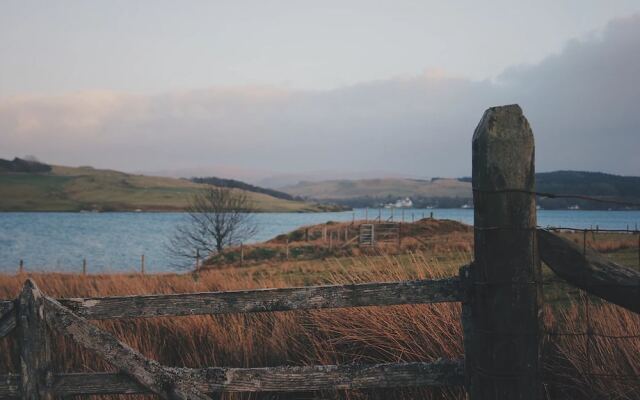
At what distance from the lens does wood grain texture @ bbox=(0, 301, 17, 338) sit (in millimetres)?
3576

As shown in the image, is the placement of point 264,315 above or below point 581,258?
below

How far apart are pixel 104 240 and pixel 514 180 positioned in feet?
307

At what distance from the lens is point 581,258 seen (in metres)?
3.22

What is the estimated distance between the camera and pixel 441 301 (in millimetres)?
3504

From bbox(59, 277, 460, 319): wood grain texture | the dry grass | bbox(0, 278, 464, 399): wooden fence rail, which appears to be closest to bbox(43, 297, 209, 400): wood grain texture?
bbox(0, 278, 464, 399): wooden fence rail

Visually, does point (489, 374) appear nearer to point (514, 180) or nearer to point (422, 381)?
point (422, 381)

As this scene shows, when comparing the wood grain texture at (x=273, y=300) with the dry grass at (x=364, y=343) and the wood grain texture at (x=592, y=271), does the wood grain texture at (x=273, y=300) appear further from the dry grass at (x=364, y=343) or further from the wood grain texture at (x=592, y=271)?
the dry grass at (x=364, y=343)

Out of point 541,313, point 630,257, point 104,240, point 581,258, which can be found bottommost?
point 104,240

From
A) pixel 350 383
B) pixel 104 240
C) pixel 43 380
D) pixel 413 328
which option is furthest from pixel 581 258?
pixel 104 240

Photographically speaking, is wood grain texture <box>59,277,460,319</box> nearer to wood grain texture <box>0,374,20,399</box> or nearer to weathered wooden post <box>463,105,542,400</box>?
weathered wooden post <box>463,105,542,400</box>

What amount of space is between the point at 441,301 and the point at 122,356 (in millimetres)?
2057

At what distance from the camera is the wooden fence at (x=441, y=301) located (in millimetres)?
3191

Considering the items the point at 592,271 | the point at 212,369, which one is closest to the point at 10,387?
the point at 212,369

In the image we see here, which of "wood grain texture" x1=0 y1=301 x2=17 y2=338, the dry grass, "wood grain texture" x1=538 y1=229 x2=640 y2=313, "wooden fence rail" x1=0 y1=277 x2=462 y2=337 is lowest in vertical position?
the dry grass
